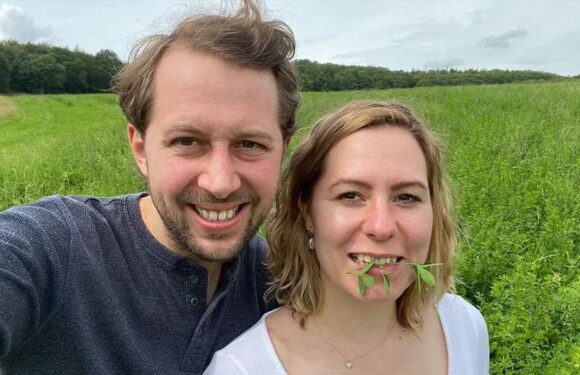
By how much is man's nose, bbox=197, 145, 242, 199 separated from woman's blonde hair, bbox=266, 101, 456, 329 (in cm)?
32

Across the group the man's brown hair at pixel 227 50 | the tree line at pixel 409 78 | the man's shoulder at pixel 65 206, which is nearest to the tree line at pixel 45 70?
the tree line at pixel 409 78

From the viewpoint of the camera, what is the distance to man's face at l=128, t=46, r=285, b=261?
66.8 inches

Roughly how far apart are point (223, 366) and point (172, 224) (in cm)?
48

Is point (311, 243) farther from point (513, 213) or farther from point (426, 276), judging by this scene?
point (513, 213)

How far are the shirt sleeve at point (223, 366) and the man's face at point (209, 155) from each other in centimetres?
32

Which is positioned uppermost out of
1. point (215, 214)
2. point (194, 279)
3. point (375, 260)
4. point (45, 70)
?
point (45, 70)

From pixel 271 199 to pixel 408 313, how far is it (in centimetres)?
67

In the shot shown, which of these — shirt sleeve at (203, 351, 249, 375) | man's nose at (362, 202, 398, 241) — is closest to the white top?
shirt sleeve at (203, 351, 249, 375)

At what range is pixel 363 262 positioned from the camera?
5.58ft

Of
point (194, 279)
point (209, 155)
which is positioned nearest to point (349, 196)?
point (209, 155)

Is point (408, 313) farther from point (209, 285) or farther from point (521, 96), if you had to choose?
point (521, 96)

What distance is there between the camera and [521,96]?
13.9 metres

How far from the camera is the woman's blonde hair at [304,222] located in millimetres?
1849

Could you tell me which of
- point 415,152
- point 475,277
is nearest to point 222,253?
point 415,152
